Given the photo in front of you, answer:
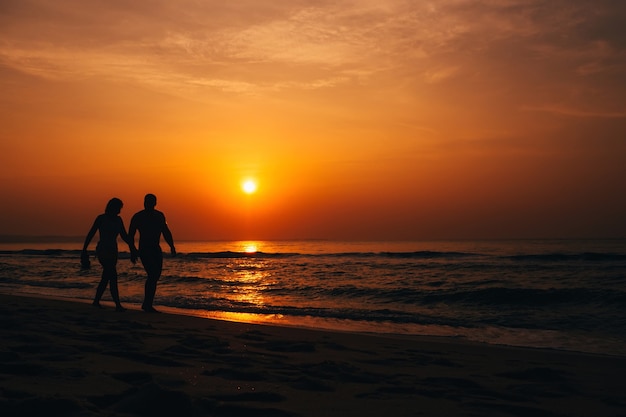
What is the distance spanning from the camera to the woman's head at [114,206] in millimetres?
10078

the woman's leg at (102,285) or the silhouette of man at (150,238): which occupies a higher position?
the silhouette of man at (150,238)

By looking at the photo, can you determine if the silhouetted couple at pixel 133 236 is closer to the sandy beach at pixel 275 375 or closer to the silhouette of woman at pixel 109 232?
the silhouette of woman at pixel 109 232

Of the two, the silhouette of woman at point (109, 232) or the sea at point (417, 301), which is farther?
the silhouette of woman at point (109, 232)

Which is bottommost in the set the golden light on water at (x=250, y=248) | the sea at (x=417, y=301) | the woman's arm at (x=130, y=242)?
the golden light on water at (x=250, y=248)

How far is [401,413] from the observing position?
11.9 feet

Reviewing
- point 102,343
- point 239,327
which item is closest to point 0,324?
point 102,343

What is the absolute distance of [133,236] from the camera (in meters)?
10.0

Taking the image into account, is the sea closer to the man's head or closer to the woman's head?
the man's head

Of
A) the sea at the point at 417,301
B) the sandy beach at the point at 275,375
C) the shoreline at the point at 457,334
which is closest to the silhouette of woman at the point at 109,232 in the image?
the sea at the point at 417,301

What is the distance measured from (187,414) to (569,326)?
8.95 meters

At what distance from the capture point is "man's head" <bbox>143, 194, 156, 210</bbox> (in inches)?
403

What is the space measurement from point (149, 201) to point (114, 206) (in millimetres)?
602

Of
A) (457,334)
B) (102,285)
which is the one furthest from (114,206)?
(457,334)

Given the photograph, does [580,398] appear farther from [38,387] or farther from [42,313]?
[42,313]
